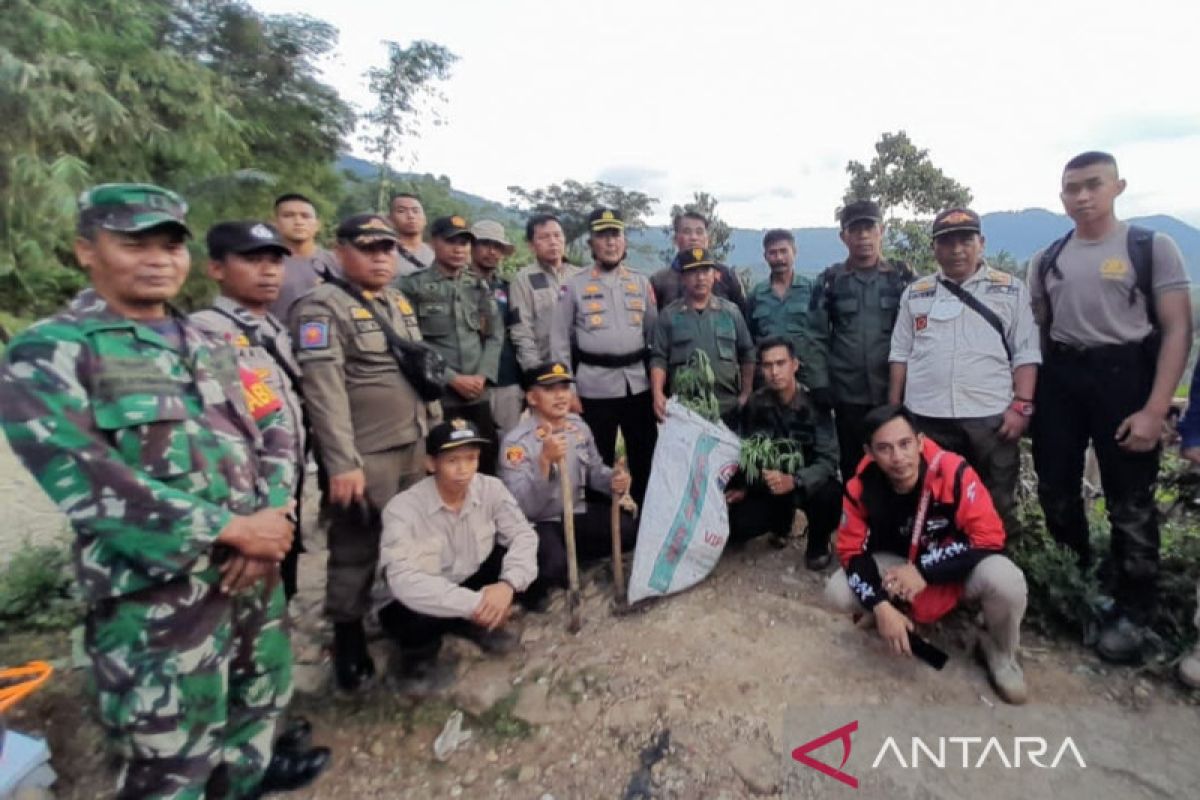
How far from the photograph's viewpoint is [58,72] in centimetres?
752

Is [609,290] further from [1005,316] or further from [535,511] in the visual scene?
[1005,316]

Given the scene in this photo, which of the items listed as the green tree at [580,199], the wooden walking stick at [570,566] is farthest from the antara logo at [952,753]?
the green tree at [580,199]

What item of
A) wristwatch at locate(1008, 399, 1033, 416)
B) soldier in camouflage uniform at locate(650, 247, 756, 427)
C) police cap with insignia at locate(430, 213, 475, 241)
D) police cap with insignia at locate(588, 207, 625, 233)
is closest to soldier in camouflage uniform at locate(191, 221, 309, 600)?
police cap with insignia at locate(430, 213, 475, 241)

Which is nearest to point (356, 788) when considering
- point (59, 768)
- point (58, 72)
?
point (59, 768)

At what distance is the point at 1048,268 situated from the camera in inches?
124

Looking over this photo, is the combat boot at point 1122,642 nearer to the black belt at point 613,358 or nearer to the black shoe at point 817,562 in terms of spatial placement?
the black shoe at point 817,562

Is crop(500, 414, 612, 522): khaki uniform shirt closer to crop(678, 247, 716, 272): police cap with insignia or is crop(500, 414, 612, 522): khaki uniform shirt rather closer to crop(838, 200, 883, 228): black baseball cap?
crop(678, 247, 716, 272): police cap with insignia

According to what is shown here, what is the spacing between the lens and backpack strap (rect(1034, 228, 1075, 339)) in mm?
3119

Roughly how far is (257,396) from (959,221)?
11.2 feet

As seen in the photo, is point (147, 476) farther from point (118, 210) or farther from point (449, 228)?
point (449, 228)

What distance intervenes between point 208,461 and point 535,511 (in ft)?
6.50

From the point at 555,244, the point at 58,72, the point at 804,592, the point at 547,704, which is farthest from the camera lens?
the point at 58,72

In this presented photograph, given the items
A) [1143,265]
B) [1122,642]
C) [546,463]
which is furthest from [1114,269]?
[546,463]

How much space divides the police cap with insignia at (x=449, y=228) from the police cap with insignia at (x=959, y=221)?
265 cm
